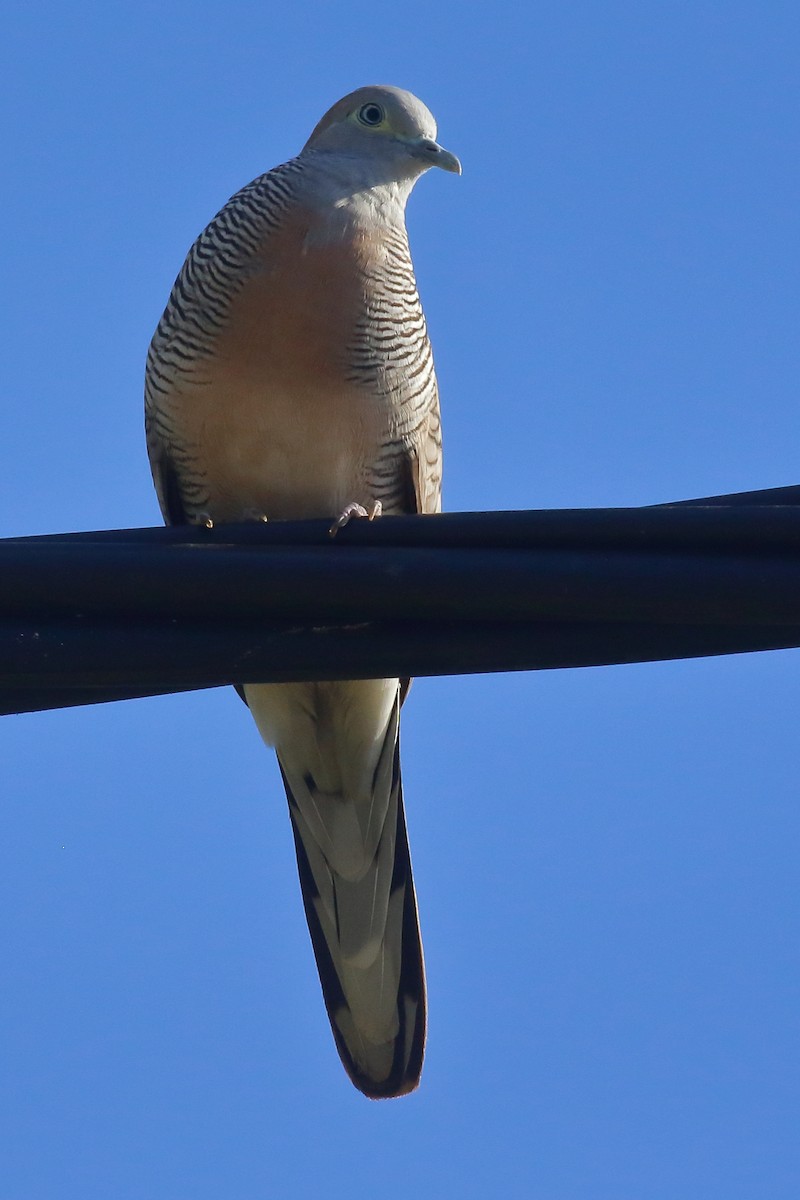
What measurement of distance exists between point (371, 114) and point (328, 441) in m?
1.42

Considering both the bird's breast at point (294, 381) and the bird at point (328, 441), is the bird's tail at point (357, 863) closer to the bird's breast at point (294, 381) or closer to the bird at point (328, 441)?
the bird at point (328, 441)

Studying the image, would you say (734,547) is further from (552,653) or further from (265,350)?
(265,350)

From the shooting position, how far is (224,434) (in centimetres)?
475

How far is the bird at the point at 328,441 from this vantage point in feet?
15.3

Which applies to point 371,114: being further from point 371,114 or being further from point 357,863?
point 357,863

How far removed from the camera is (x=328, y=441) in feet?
15.4

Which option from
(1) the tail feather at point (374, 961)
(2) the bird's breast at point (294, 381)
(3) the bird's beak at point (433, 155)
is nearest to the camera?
(2) the bird's breast at point (294, 381)

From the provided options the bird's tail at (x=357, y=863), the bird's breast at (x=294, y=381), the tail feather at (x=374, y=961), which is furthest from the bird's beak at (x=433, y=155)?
the tail feather at (x=374, y=961)

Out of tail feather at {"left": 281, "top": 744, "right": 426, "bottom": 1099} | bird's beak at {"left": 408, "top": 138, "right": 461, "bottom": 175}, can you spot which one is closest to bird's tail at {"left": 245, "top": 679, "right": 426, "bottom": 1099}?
tail feather at {"left": 281, "top": 744, "right": 426, "bottom": 1099}

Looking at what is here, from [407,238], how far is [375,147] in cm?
45

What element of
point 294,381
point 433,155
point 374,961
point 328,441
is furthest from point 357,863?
point 433,155

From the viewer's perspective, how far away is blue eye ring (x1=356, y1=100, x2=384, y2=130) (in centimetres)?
543

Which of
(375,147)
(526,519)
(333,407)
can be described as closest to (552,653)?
(526,519)

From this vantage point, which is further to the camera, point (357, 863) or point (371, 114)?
point (371, 114)
